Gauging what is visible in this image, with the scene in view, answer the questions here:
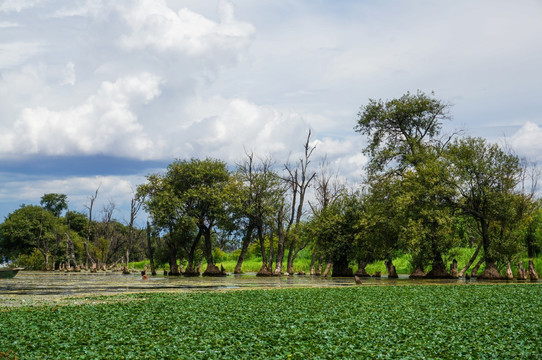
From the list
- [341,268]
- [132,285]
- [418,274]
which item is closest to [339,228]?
[341,268]

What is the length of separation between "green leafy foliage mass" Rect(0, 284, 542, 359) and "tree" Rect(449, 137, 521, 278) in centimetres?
2323

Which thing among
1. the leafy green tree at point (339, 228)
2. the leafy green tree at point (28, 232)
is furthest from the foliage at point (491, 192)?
the leafy green tree at point (28, 232)

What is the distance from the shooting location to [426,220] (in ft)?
153

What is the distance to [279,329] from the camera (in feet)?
54.0

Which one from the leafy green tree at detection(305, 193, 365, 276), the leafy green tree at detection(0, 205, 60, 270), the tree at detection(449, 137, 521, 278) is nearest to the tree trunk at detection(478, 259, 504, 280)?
the tree at detection(449, 137, 521, 278)

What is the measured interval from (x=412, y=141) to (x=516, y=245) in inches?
575

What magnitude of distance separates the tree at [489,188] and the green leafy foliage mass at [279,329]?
2323cm

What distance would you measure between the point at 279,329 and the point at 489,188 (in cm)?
3650

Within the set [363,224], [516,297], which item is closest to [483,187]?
[363,224]

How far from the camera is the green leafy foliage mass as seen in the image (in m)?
13.2

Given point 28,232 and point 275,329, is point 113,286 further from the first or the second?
point 28,232

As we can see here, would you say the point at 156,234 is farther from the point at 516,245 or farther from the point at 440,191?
the point at 516,245

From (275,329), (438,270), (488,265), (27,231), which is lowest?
(438,270)

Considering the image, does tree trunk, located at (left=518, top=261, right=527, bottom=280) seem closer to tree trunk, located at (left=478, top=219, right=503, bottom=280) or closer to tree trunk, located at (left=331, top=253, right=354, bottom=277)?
tree trunk, located at (left=478, top=219, right=503, bottom=280)
